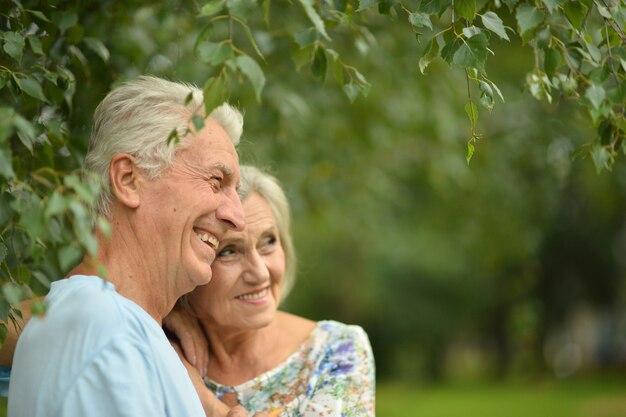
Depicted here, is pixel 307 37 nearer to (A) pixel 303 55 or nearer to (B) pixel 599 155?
(A) pixel 303 55

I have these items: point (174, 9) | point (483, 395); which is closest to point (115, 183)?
point (174, 9)

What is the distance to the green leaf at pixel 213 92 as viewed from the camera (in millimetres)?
2131

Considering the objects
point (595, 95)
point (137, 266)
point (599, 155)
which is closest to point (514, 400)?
point (599, 155)

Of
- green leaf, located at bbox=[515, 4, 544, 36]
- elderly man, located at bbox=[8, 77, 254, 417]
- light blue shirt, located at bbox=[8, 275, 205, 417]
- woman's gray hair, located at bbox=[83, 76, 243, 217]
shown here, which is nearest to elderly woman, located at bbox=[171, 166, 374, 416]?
elderly man, located at bbox=[8, 77, 254, 417]

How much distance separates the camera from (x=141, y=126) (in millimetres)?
2586

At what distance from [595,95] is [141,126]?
4.50 feet

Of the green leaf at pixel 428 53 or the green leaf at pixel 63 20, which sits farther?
the green leaf at pixel 63 20

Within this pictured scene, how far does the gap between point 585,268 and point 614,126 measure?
52.9 feet

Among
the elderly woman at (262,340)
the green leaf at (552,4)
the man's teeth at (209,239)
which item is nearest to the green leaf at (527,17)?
the green leaf at (552,4)

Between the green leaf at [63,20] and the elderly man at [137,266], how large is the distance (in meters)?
0.42

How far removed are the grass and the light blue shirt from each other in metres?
11.7

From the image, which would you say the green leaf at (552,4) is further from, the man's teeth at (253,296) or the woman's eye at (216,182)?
the man's teeth at (253,296)

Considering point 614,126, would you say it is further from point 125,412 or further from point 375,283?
point 375,283

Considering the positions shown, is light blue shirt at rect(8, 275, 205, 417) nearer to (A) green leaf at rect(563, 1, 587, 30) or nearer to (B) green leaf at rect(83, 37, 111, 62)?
(B) green leaf at rect(83, 37, 111, 62)
